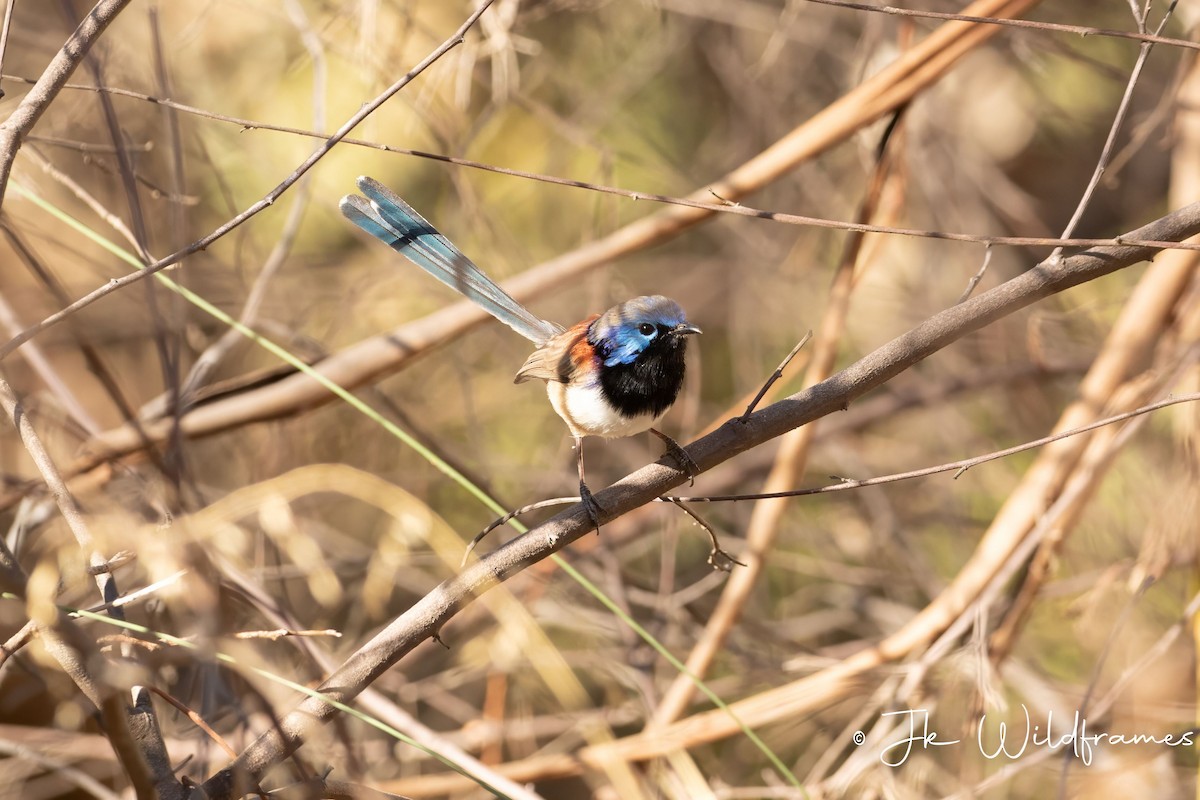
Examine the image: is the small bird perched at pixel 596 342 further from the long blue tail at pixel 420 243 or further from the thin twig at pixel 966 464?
the thin twig at pixel 966 464

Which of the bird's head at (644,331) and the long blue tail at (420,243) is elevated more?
the long blue tail at (420,243)

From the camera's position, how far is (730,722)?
9.42ft

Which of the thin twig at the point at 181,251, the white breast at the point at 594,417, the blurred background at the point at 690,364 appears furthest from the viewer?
the blurred background at the point at 690,364

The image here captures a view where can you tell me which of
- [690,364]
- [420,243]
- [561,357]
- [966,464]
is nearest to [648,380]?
[561,357]

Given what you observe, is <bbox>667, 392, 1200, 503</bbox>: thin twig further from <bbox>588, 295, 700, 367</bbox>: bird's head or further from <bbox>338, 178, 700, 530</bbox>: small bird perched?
<bbox>588, 295, 700, 367</bbox>: bird's head

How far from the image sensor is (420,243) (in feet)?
9.64

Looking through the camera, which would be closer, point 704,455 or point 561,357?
point 704,455

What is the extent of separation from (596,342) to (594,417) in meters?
0.27

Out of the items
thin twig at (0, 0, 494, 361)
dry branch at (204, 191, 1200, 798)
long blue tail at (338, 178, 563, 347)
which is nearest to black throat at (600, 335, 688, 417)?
long blue tail at (338, 178, 563, 347)

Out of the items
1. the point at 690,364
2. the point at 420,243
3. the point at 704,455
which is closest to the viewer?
the point at 704,455

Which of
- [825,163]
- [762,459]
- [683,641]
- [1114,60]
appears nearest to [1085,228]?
[1114,60]

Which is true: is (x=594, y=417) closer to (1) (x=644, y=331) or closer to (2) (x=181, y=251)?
(1) (x=644, y=331)

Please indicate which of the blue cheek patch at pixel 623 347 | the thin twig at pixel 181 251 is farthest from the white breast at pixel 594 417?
the thin twig at pixel 181 251

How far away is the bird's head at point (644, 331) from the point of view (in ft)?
9.95
